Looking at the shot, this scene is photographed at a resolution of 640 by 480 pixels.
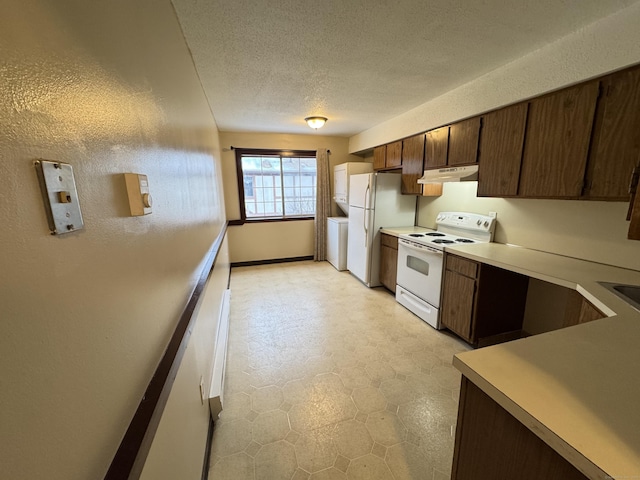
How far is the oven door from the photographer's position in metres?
2.65

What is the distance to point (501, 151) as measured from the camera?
2184 mm

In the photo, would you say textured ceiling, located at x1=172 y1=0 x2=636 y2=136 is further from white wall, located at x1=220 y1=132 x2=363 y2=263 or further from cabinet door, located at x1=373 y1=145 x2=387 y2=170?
white wall, located at x1=220 y1=132 x2=363 y2=263

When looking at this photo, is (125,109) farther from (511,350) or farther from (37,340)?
(511,350)

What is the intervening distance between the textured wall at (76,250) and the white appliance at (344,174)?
3.69 m

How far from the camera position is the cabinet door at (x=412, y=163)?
312 centimetres

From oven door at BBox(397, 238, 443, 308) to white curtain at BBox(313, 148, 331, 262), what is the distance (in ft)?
6.70

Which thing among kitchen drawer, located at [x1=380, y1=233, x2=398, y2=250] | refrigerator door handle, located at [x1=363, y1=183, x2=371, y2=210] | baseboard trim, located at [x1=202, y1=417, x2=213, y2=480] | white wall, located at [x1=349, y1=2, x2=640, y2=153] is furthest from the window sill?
baseboard trim, located at [x1=202, y1=417, x2=213, y2=480]

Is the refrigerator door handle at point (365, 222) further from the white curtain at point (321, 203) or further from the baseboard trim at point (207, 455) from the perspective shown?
the baseboard trim at point (207, 455)

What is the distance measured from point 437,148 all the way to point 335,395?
2626 millimetres

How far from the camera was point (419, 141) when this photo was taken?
312cm

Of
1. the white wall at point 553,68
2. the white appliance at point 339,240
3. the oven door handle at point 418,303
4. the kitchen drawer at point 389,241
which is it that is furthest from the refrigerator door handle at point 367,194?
the oven door handle at point 418,303

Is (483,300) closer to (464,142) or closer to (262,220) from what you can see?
(464,142)

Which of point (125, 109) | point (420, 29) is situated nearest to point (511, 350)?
point (125, 109)

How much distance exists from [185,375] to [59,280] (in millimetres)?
844
